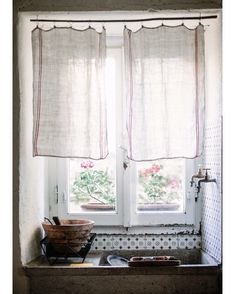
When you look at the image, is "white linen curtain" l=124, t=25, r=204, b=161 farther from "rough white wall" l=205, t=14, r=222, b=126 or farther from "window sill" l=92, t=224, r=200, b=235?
"window sill" l=92, t=224, r=200, b=235

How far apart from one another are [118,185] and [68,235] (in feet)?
1.86

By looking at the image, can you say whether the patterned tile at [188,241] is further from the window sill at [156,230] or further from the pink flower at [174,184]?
the pink flower at [174,184]

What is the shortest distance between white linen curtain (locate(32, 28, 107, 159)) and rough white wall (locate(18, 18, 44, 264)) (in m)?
0.06

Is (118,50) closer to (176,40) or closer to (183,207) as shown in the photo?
(176,40)

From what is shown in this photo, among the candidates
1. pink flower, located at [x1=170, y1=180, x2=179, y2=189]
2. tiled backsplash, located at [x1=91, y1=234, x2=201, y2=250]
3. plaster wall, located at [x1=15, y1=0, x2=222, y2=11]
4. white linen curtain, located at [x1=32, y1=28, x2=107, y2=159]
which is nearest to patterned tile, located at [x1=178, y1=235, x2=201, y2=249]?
tiled backsplash, located at [x1=91, y1=234, x2=201, y2=250]

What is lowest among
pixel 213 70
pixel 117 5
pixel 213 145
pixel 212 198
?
pixel 212 198

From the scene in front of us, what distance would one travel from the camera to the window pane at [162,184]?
112 inches

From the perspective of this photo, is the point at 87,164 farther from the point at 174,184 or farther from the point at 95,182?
the point at 174,184

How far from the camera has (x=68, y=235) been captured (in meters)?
2.41

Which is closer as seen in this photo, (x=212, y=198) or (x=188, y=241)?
(x=212, y=198)

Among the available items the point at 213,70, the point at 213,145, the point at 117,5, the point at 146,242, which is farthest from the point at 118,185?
the point at 117,5

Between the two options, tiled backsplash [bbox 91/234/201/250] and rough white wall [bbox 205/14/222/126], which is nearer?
rough white wall [bbox 205/14/222/126]

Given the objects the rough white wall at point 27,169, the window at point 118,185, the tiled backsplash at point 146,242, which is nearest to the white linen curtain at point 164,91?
the window at point 118,185

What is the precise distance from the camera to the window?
112 inches
